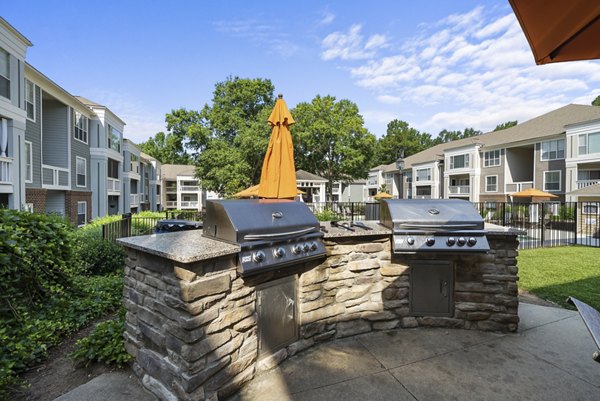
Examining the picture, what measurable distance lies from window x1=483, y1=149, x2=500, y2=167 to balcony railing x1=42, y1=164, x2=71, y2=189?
33742mm

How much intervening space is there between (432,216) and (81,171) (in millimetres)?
20583

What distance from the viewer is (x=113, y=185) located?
2133 cm

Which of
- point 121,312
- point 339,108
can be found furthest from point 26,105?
point 339,108

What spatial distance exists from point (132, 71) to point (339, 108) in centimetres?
1755

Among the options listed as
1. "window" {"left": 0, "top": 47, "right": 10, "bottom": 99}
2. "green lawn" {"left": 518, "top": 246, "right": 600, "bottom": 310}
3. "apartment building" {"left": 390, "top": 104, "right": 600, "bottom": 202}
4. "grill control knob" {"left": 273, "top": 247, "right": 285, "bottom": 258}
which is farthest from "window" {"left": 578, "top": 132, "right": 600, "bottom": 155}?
"window" {"left": 0, "top": 47, "right": 10, "bottom": 99}

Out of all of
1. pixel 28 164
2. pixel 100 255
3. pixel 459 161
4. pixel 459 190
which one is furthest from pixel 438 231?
pixel 459 190

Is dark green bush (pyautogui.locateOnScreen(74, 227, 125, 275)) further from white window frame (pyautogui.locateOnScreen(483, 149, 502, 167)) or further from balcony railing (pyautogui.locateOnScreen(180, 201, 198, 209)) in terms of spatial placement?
balcony railing (pyautogui.locateOnScreen(180, 201, 198, 209))

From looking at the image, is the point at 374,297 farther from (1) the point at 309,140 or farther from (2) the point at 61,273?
(1) the point at 309,140

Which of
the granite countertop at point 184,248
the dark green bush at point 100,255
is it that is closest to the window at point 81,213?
the dark green bush at point 100,255

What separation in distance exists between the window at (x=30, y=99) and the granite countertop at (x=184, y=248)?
15320mm

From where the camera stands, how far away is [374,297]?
361 centimetres

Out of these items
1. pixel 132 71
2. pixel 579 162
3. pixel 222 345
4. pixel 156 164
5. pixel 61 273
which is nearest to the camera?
pixel 222 345

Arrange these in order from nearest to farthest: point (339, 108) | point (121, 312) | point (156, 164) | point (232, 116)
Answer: point (121, 312) → point (232, 116) → point (339, 108) → point (156, 164)

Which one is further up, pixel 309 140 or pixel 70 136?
pixel 309 140
